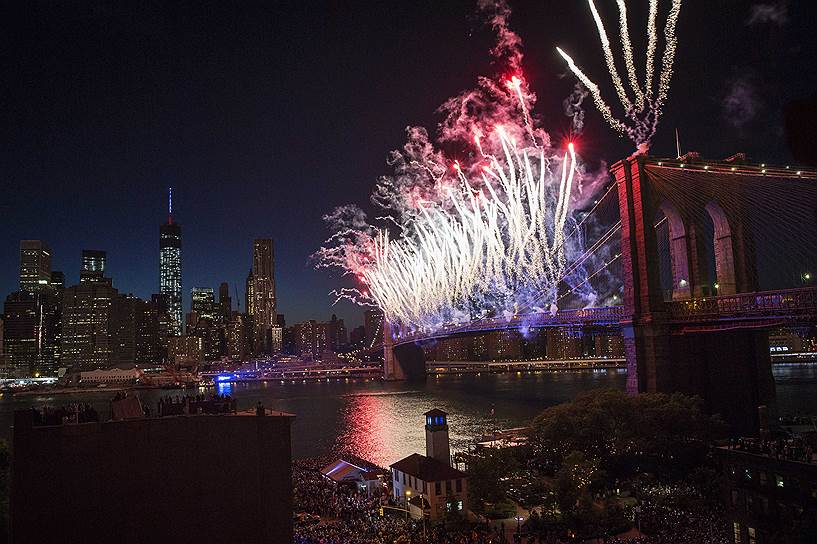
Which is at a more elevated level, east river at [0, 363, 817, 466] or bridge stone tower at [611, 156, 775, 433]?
bridge stone tower at [611, 156, 775, 433]

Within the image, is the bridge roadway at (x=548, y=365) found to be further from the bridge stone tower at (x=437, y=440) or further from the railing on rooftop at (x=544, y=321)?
the bridge stone tower at (x=437, y=440)

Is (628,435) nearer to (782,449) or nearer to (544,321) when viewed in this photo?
(782,449)

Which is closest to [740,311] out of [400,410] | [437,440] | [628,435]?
[628,435]

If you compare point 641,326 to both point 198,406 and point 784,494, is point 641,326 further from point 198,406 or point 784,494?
point 198,406

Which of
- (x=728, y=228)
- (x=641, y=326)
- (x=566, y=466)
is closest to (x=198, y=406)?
(x=566, y=466)

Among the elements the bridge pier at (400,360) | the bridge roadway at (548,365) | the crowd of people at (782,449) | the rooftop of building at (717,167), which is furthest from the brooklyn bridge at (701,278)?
the bridge roadway at (548,365)

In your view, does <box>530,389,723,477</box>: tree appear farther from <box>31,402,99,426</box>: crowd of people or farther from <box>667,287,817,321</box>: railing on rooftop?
<box>31,402,99,426</box>: crowd of people

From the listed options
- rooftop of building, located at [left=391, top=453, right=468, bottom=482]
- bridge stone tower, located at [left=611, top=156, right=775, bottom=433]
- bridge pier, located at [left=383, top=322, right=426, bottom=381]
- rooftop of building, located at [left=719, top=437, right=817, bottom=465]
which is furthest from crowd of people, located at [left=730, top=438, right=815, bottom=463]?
bridge pier, located at [left=383, top=322, right=426, bottom=381]
